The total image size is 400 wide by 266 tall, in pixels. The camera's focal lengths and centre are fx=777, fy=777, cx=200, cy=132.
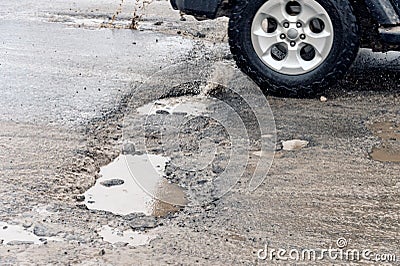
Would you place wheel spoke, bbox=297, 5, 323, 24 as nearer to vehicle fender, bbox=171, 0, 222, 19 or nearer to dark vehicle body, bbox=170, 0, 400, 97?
dark vehicle body, bbox=170, 0, 400, 97

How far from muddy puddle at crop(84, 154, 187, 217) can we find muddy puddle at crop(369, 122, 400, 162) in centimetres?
131

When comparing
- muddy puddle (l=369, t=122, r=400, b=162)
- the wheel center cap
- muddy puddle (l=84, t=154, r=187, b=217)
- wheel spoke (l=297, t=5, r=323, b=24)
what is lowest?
muddy puddle (l=84, t=154, r=187, b=217)

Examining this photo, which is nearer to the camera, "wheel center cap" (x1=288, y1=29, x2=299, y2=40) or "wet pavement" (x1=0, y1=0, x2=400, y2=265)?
"wet pavement" (x1=0, y1=0, x2=400, y2=265)

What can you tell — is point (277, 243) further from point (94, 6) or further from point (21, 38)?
point (94, 6)

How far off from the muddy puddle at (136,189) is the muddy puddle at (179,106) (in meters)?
0.81

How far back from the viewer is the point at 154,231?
12.6 feet

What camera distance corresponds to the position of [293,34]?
227 inches

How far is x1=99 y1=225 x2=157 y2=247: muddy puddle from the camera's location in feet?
12.2

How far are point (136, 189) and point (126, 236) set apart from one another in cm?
64

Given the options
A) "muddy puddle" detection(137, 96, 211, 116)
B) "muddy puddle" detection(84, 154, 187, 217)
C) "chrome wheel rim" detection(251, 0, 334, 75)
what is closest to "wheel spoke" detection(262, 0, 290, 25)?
"chrome wheel rim" detection(251, 0, 334, 75)

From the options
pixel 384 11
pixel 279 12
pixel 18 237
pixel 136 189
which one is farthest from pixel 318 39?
pixel 18 237

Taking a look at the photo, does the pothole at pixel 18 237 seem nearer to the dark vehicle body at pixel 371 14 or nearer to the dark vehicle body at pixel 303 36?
the dark vehicle body at pixel 303 36

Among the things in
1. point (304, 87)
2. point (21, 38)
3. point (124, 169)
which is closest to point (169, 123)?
point (124, 169)

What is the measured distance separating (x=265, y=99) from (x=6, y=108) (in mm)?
1916
